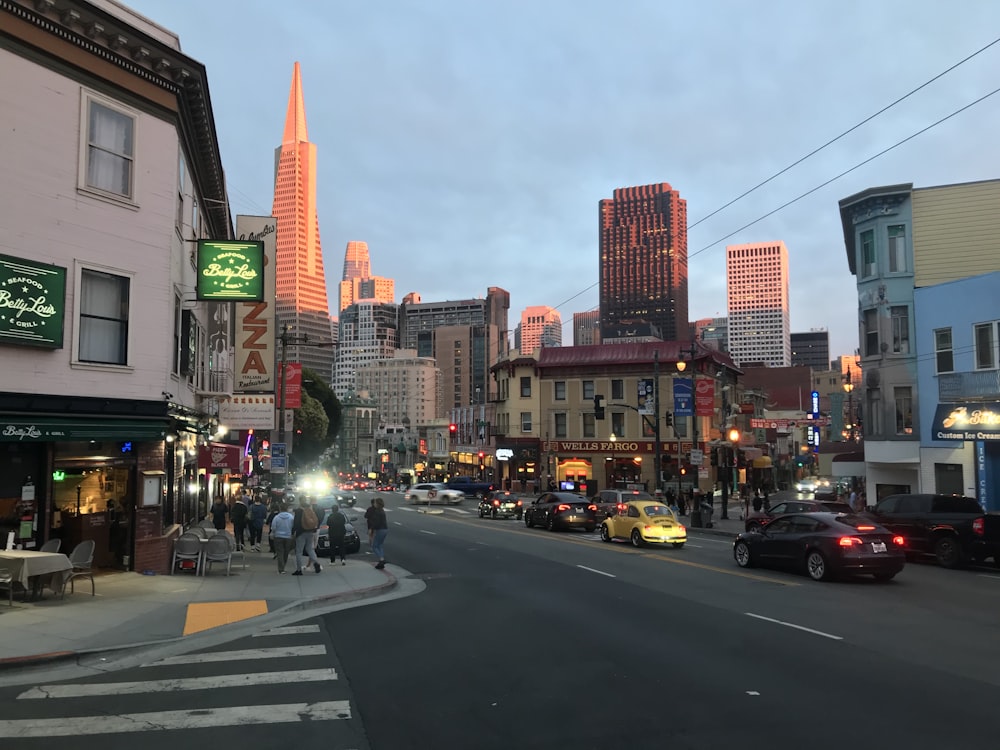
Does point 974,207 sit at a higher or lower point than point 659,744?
higher

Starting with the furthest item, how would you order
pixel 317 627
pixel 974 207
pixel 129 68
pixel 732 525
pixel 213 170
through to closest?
pixel 732 525, pixel 974 207, pixel 213 170, pixel 129 68, pixel 317 627

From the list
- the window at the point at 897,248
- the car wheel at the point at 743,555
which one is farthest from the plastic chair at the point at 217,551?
the window at the point at 897,248

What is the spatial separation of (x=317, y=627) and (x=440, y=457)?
98381 mm

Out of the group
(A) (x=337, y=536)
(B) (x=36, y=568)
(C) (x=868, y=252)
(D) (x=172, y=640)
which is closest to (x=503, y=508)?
(C) (x=868, y=252)

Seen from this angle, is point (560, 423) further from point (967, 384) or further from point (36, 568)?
point (36, 568)

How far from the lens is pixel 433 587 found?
54.9ft

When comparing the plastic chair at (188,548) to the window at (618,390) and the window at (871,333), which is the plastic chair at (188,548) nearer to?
the window at (871,333)

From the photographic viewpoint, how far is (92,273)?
1566 cm

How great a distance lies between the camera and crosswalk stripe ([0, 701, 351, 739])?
23.5 feet

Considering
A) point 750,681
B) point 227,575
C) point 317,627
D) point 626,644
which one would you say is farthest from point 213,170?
point 750,681

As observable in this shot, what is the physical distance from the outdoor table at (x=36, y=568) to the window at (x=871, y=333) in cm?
3228

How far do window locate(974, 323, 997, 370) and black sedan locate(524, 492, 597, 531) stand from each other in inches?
652

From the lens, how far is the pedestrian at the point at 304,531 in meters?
18.0

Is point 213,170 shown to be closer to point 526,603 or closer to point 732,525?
point 526,603
